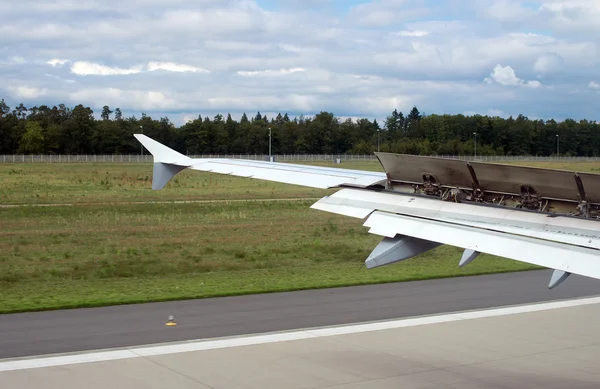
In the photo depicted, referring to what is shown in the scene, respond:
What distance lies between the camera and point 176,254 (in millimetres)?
23562

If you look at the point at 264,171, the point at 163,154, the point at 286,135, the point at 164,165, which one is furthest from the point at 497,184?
the point at 286,135

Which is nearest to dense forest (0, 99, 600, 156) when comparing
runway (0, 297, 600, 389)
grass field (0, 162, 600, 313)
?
grass field (0, 162, 600, 313)

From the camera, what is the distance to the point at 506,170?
732cm

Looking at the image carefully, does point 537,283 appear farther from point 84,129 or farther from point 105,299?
point 84,129

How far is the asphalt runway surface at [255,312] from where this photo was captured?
13.0m

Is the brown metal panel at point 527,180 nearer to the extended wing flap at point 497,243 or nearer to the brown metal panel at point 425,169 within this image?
the brown metal panel at point 425,169

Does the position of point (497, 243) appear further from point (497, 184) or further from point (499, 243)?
point (497, 184)

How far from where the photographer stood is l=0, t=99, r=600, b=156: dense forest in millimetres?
120531

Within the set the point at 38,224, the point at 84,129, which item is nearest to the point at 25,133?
the point at 84,129

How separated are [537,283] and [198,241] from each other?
11.6m

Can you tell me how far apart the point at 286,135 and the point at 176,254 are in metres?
126

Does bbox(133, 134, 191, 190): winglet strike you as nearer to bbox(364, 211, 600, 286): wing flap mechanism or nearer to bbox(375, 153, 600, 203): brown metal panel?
bbox(375, 153, 600, 203): brown metal panel

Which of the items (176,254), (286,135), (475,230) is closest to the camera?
(475,230)

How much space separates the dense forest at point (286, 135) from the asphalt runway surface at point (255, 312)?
3261 inches
